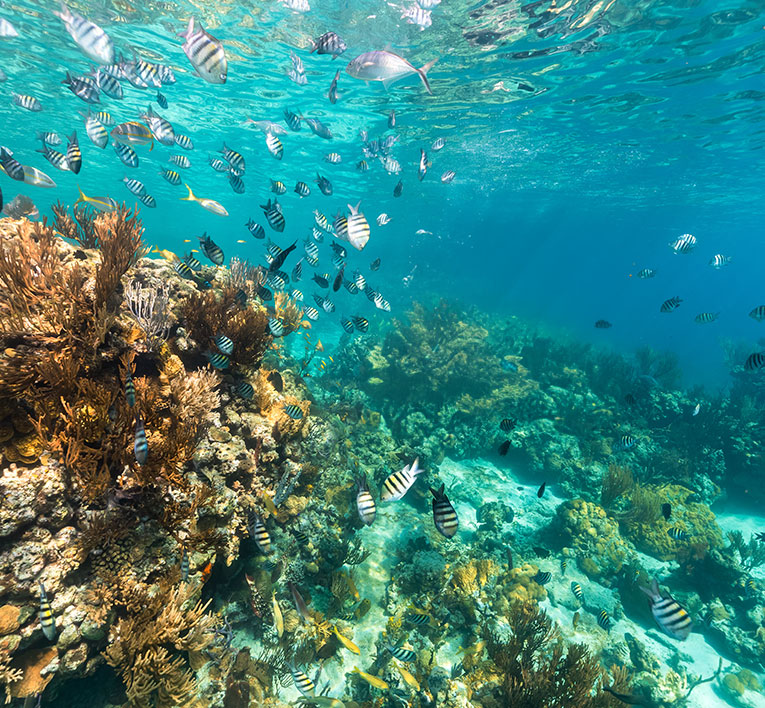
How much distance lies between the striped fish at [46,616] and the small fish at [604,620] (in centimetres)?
763

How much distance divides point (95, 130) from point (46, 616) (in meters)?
6.43

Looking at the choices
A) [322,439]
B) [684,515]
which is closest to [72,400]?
[322,439]

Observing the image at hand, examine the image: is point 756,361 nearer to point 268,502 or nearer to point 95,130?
point 268,502

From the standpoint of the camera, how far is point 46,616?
8.61 ft

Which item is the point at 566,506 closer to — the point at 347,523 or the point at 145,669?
the point at 347,523

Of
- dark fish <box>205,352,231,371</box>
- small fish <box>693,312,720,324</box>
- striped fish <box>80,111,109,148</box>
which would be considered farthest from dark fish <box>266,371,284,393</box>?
small fish <box>693,312,720,324</box>

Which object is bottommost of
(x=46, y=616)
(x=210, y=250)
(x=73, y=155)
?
(x=46, y=616)

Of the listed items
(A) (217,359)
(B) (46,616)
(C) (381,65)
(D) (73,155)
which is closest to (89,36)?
(D) (73,155)

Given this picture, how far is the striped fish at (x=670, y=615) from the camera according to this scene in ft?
12.4

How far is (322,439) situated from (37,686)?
16.5 feet

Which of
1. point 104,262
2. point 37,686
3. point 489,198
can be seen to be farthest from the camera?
point 489,198

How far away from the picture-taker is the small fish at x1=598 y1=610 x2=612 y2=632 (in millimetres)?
6344

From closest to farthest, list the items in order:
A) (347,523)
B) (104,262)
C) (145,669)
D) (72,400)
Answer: (145,669)
(72,400)
(104,262)
(347,523)

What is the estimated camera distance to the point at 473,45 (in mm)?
14750
